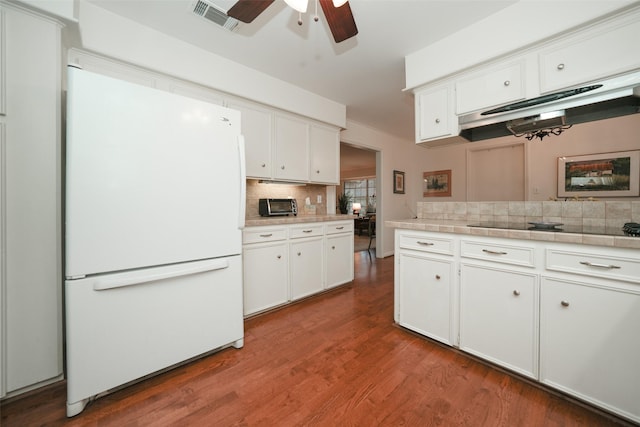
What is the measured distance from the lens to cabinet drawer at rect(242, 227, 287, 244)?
2363 mm

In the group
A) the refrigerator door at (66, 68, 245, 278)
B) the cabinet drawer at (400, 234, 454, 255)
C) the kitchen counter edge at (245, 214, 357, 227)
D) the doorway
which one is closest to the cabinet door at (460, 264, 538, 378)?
the cabinet drawer at (400, 234, 454, 255)

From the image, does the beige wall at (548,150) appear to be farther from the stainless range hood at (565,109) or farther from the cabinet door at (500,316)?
the cabinet door at (500,316)

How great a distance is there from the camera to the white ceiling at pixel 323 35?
1815mm

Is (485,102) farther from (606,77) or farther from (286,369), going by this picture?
(286,369)

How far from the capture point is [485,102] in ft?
6.55

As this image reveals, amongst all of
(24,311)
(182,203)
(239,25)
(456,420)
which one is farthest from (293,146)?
(456,420)

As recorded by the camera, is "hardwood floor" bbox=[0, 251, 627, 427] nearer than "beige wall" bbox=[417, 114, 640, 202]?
Yes

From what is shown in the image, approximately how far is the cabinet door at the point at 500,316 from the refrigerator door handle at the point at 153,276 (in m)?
1.75

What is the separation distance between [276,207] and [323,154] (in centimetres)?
106

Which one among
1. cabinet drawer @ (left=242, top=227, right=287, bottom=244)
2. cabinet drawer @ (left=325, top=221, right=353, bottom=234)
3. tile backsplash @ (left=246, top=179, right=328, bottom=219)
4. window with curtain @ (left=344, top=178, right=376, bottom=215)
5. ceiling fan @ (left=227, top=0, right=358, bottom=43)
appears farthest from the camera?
window with curtain @ (left=344, top=178, right=376, bottom=215)

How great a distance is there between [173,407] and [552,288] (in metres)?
2.22

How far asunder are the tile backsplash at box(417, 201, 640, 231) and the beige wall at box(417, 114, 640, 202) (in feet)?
7.56

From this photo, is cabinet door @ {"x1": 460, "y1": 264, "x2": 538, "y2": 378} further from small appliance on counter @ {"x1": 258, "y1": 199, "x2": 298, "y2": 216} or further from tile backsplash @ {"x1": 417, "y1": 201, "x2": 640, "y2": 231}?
small appliance on counter @ {"x1": 258, "y1": 199, "x2": 298, "y2": 216}

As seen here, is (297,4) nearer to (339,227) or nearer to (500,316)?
(500,316)
